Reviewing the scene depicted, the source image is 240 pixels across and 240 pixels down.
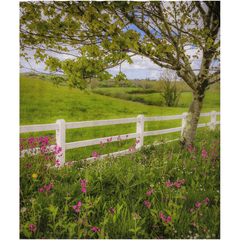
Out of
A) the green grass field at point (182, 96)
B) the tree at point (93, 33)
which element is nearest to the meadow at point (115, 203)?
the tree at point (93, 33)

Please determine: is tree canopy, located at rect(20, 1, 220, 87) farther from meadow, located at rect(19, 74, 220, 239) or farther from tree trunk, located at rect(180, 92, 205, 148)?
tree trunk, located at rect(180, 92, 205, 148)

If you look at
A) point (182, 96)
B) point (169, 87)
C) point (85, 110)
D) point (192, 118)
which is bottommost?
point (192, 118)

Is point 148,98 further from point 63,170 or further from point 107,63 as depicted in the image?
point 63,170

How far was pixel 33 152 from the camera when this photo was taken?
2588 mm

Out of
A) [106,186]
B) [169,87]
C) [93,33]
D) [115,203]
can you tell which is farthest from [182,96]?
[115,203]

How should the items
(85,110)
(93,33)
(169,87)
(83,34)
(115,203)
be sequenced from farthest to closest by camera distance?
(85,110)
(169,87)
(83,34)
(93,33)
(115,203)

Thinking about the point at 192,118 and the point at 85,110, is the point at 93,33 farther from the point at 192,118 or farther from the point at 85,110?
Result: the point at 192,118

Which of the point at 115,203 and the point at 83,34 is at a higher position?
the point at 83,34

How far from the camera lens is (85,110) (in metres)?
4.59

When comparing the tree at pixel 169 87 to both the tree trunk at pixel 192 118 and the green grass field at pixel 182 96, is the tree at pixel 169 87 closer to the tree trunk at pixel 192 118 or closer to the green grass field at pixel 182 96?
the green grass field at pixel 182 96

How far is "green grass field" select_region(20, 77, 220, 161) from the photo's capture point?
3.52 meters

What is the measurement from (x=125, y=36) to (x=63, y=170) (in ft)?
7.10

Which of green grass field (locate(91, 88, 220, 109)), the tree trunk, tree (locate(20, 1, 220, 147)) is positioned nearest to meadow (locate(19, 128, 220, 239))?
the tree trunk

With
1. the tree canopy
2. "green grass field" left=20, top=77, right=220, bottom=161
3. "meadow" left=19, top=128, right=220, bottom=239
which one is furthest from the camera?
"green grass field" left=20, top=77, right=220, bottom=161
